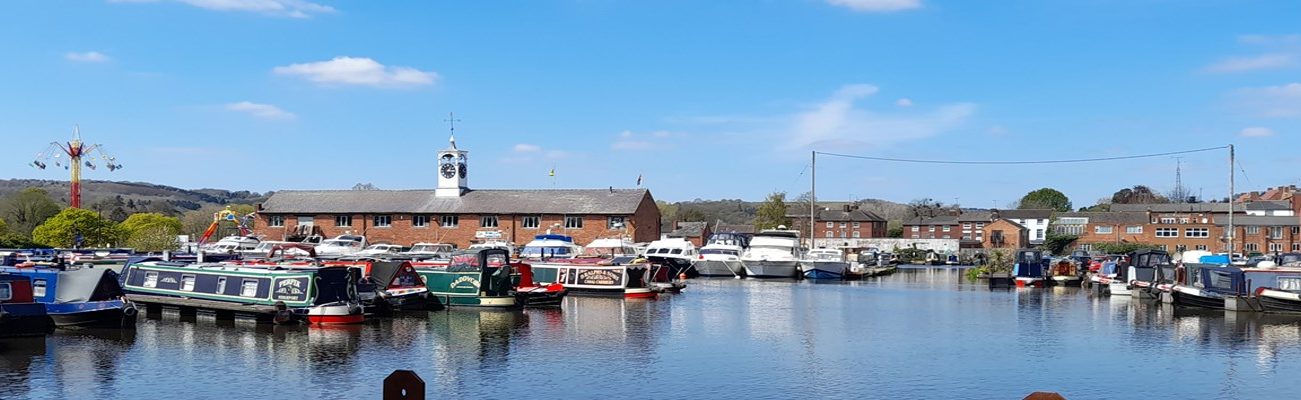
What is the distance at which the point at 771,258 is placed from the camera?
63406 mm

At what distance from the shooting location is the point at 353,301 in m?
31.3

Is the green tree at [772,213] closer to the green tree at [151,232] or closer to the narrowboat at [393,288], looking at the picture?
the green tree at [151,232]

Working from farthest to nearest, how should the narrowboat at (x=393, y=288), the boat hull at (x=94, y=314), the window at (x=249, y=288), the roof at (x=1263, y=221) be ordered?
the roof at (x=1263, y=221) < the narrowboat at (x=393, y=288) < the window at (x=249, y=288) < the boat hull at (x=94, y=314)

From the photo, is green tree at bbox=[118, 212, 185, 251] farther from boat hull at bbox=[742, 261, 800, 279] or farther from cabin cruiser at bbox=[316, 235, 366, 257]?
boat hull at bbox=[742, 261, 800, 279]

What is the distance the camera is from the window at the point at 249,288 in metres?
31.3

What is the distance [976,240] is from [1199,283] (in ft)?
230

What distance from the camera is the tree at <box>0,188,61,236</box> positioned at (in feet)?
299

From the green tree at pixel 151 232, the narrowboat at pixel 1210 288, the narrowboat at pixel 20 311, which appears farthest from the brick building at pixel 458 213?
the narrowboat at pixel 20 311

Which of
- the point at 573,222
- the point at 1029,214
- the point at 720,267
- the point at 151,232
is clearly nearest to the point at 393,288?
the point at 720,267

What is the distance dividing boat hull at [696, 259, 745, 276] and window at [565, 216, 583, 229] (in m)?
11.2

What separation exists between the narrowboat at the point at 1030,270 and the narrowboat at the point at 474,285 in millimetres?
30921

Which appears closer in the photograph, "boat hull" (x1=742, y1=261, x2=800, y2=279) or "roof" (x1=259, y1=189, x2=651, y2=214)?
"boat hull" (x1=742, y1=261, x2=800, y2=279)

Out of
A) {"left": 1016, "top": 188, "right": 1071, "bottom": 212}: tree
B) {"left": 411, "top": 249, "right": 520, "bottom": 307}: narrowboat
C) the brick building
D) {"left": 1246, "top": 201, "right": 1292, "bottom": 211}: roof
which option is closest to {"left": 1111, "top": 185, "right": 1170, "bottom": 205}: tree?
{"left": 1016, "top": 188, "right": 1071, "bottom": 212}: tree

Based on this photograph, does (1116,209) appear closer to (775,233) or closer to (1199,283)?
(775,233)
